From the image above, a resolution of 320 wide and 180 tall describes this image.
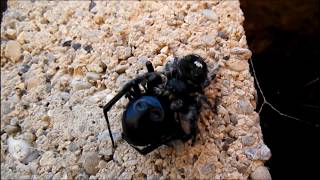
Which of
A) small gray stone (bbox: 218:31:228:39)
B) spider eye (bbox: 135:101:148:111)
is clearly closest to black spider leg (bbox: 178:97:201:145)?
spider eye (bbox: 135:101:148:111)

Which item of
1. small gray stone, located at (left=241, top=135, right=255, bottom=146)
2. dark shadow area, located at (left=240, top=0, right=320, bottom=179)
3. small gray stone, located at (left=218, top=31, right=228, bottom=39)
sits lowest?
dark shadow area, located at (left=240, top=0, right=320, bottom=179)

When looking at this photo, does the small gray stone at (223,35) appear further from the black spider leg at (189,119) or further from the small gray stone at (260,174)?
the small gray stone at (260,174)

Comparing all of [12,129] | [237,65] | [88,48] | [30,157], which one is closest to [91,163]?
[30,157]

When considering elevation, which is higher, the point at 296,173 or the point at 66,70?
the point at 66,70

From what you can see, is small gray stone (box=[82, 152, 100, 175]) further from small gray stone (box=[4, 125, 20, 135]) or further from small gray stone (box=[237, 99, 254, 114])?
small gray stone (box=[237, 99, 254, 114])

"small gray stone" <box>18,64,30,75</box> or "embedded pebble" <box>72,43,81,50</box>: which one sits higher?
"embedded pebble" <box>72,43,81,50</box>

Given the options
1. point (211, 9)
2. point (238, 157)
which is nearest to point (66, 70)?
point (211, 9)

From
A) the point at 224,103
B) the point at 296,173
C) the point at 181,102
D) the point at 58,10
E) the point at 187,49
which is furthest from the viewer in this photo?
the point at 296,173

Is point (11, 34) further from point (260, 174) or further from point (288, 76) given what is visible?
point (288, 76)

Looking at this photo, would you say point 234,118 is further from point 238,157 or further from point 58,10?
point 58,10
